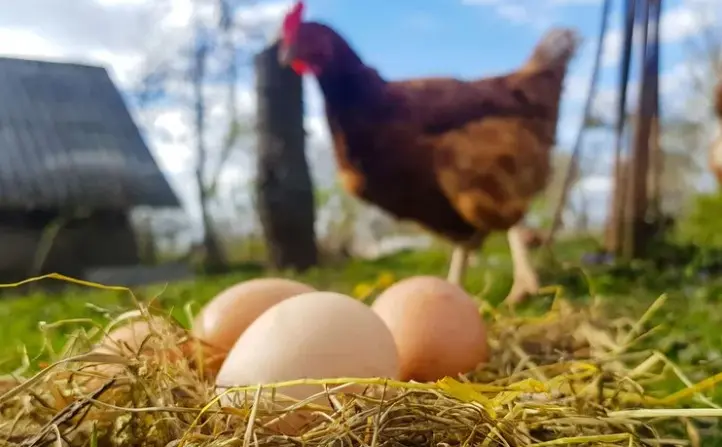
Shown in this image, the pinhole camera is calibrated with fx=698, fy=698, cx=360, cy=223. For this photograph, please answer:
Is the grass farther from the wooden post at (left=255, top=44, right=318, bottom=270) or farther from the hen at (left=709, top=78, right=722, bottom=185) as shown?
the hen at (left=709, top=78, right=722, bottom=185)

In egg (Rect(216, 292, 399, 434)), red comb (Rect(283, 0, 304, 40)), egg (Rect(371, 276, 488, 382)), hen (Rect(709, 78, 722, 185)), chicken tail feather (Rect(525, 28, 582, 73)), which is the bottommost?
egg (Rect(371, 276, 488, 382))

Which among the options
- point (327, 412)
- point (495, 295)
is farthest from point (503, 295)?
point (327, 412)

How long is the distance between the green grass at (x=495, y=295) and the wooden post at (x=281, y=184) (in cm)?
9

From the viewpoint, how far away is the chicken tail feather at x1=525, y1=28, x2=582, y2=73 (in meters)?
1.28

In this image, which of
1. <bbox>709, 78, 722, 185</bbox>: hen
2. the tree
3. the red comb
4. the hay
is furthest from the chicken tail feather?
the hay

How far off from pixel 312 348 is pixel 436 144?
0.72 metres

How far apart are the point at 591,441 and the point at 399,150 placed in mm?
810

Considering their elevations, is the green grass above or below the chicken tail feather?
below

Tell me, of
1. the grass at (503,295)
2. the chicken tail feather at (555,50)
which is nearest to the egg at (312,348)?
the grass at (503,295)

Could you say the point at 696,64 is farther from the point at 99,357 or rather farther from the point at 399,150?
the point at 99,357

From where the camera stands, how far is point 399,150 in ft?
3.64

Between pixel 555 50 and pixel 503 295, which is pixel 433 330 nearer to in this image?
pixel 503 295

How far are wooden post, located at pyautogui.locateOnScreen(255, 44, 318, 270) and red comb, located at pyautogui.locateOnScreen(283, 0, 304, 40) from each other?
0.23m

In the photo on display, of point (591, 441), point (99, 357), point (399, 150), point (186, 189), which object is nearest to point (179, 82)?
point (186, 189)
